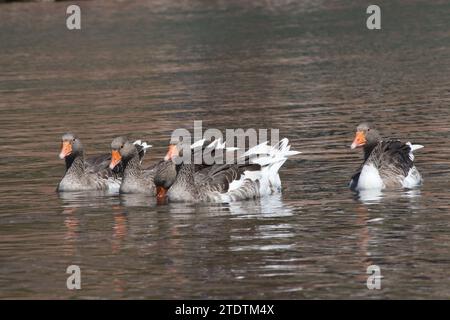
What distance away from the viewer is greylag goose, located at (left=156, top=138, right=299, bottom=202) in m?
22.0

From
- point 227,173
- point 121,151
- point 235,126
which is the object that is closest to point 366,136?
point 227,173

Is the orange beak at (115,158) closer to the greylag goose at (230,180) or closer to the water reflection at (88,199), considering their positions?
the water reflection at (88,199)

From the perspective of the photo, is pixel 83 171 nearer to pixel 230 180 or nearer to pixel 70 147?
pixel 70 147

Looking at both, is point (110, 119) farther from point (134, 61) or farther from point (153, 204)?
point (134, 61)

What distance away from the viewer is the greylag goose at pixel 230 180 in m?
22.0

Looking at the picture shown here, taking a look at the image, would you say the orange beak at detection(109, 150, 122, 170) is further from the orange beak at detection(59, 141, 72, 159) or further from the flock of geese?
the orange beak at detection(59, 141, 72, 159)

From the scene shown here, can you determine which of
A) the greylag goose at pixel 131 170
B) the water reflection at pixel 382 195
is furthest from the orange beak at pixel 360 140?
the greylag goose at pixel 131 170

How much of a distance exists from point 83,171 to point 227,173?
11.5 feet

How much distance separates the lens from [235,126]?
30562 mm

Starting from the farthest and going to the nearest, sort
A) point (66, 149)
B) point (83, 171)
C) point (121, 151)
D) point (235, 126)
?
point (235, 126)
point (66, 149)
point (83, 171)
point (121, 151)

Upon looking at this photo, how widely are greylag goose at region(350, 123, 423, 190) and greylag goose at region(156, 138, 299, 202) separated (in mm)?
1418

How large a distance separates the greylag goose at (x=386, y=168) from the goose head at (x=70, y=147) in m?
5.41

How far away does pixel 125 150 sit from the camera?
2409 cm
